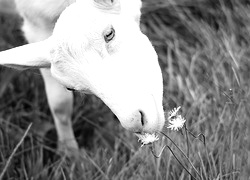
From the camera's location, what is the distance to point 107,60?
1694mm

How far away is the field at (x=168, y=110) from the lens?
2224mm

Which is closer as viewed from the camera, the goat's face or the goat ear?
the goat's face

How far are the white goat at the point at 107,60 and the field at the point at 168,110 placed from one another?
31cm

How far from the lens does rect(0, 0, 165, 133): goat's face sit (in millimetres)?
1628

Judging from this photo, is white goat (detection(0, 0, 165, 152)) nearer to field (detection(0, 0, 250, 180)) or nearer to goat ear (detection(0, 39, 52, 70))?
goat ear (detection(0, 39, 52, 70))

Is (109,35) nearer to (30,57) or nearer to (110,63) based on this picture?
(110,63)

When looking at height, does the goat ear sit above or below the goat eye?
below

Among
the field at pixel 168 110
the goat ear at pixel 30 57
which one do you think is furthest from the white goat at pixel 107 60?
the field at pixel 168 110

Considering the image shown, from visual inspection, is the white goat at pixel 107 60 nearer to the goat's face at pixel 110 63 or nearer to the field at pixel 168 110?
the goat's face at pixel 110 63

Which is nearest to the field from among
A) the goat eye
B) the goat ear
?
the goat ear

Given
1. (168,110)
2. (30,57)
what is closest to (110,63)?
(30,57)

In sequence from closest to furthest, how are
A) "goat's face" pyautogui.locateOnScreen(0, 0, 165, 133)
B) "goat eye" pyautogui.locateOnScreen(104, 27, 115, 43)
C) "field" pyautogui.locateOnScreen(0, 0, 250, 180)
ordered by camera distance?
"goat's face" pyautogui.locateOnScreen(0, 0, 165, 133), "goat eye" pyautogui.locateOnScreen(104, 27, 115, 43), "field" pyautogui.locateOnScreen(0, 0, 250, 180)

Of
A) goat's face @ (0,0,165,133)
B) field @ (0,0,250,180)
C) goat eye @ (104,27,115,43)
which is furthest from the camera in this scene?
field @ (0,0,250,180)

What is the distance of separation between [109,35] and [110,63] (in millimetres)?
111
